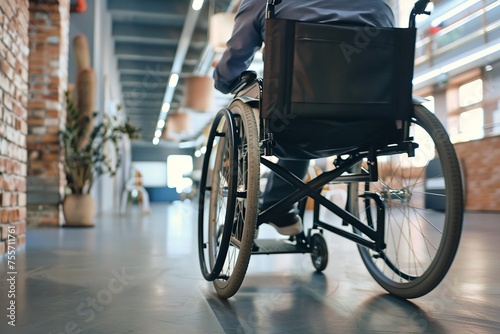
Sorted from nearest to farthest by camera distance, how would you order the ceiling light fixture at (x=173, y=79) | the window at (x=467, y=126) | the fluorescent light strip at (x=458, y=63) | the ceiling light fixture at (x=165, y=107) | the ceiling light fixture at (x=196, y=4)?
the ceiling light fixture at (x=196, y=4)
the fluorescent light strip at (x=458, y=63)
the window at (x=467, y=126)
the ceiling light fixture at (x=173, y=79)
the ceiling light fixture at (x=165, y=107)

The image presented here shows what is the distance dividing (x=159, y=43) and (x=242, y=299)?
833cm

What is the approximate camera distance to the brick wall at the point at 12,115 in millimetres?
2215

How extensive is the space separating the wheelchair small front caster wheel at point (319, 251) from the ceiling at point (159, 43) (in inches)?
141

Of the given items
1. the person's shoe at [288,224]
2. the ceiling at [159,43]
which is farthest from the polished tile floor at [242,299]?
the ceiling at [159,43]

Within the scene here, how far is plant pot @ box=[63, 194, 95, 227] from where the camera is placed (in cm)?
424

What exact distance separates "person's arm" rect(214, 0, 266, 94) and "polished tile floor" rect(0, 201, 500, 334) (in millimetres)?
697

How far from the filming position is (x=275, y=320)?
112 centimetres

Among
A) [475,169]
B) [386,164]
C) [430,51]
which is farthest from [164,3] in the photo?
[386,164]

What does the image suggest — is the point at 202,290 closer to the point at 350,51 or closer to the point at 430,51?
the point at 350,51

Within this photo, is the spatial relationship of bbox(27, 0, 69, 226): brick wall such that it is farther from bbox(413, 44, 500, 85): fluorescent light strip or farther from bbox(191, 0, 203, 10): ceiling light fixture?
bbox(413, 44, 500, 85): fluorescent light strip

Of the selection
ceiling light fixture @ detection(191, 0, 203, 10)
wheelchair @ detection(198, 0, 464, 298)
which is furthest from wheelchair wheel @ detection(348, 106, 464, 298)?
ceiling light fixture @ detection(191, 0, 203, 10)

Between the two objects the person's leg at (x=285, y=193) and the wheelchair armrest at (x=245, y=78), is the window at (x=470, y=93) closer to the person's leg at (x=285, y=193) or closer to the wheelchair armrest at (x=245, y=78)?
the person's leg at (x=285, y=193)

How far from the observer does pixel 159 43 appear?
29.7 feet

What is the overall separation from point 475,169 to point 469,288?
6.10 meters
